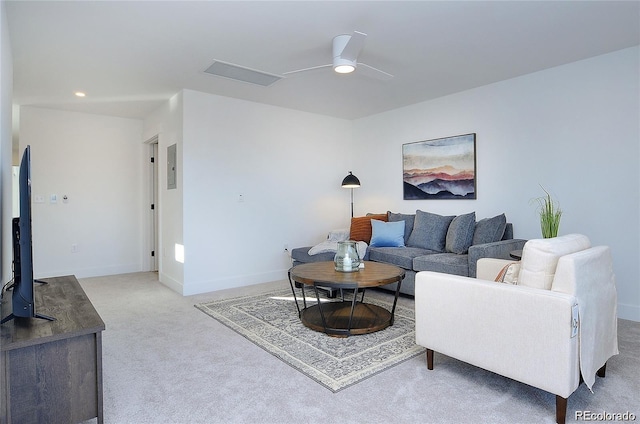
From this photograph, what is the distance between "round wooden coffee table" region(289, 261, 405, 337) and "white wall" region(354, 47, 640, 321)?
71.6 inches

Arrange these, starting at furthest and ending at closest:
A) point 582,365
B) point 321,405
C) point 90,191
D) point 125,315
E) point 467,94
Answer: point 90,191 < point 467,94 < point 125,315 < point 321,405 < point 582,365

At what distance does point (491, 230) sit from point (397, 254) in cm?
100

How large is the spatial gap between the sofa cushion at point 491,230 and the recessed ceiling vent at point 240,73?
2.65 metres

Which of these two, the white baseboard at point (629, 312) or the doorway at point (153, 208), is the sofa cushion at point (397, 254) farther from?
the doorway at point (153, 208)

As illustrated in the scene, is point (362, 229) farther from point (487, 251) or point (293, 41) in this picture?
point (293, 41)

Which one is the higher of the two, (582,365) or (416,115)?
(416,115)

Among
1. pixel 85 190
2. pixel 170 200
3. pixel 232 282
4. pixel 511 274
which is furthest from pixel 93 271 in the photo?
pixel 511 274

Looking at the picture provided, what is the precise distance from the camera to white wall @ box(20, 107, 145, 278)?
16.7ft

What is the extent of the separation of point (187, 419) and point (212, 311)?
181 cm

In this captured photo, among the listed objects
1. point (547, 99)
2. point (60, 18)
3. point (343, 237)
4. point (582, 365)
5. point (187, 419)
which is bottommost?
point (187, 419)

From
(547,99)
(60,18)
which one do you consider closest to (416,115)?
(547,99)

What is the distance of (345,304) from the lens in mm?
3572

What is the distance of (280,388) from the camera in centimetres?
214

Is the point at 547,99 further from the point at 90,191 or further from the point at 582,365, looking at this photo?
the point at 90,191
